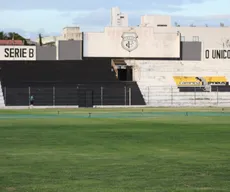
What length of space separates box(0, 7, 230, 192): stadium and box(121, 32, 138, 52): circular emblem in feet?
0.46

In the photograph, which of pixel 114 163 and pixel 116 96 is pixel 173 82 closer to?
pixel 116 96

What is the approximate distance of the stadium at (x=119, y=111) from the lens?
1603 centimetres

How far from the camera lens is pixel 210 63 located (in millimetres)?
101812

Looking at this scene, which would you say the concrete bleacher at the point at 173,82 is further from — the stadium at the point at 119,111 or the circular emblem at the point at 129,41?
the circular emblem at the point at 129,41

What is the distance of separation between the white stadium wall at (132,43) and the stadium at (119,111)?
5.5 inches

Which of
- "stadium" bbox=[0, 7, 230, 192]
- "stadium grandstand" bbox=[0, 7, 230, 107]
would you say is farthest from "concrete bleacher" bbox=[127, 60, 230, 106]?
"stadium" bbox=[0, 7, 230, 192]

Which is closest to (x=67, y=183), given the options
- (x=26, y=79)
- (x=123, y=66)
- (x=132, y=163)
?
(x=132, y=163)

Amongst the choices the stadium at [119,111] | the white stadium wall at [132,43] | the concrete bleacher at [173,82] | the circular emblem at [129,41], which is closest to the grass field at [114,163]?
the stadium at [119,111]

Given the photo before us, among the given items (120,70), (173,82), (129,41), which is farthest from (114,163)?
(129,41)

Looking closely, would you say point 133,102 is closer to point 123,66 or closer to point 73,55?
point 123,66

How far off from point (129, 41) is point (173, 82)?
13957mm

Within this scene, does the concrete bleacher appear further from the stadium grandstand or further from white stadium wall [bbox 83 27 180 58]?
white stadium wall [bbox 83 27 180 58]

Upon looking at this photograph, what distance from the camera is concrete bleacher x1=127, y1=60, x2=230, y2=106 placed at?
87000 mm

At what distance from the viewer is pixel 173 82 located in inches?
3659
